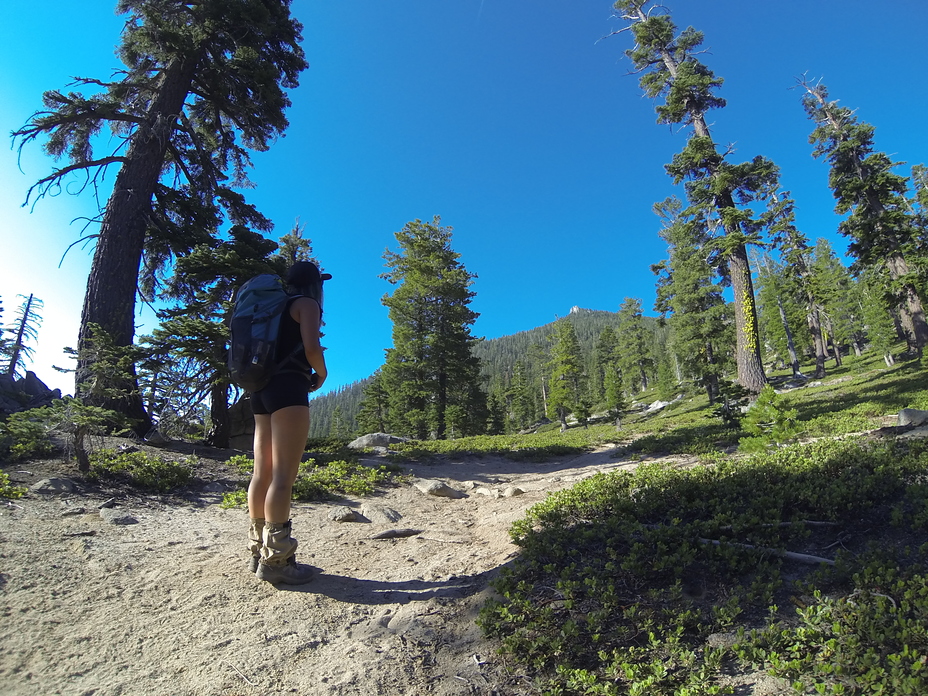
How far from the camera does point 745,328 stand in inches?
472

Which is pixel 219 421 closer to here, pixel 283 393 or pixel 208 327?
pixel 208 327

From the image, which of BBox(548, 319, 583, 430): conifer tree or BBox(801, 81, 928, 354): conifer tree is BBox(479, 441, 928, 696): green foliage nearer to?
BBox(801, 81, 928, 354): conifer tree

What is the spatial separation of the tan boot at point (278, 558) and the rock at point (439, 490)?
13.1ft

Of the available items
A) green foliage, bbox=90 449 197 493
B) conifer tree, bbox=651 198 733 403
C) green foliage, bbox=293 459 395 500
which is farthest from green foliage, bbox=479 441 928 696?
conifer tree, bbox=651 198 733 403

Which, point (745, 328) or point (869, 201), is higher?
point (869, 201)

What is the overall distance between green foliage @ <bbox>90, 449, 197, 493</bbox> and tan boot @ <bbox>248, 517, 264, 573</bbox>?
118 inches

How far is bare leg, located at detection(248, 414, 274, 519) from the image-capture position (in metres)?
3.12

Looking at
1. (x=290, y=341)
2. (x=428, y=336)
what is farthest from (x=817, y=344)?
(x=290, y=341)

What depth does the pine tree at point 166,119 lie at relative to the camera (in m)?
8.48

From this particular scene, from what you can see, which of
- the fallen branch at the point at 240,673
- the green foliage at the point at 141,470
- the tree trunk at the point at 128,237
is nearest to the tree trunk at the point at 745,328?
the fallen branch at the point at 240,673

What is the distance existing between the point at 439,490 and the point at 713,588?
4.88 metres

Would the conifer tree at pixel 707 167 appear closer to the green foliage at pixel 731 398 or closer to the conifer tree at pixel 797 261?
the green foliage at pixel 731 398

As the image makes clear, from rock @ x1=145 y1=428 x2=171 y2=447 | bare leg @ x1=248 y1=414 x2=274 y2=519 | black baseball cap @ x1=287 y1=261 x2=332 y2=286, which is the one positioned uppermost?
black baseball cap @ x1=287 y1=261 x2=332 y2=286

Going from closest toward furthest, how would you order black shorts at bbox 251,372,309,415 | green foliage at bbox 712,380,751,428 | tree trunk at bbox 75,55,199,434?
black shorts at bbox 251,372,309,415 → tree trunk at bbox 75,55,199,434 → green foliage at bbox 712,380,751,428
